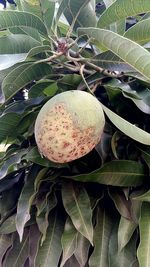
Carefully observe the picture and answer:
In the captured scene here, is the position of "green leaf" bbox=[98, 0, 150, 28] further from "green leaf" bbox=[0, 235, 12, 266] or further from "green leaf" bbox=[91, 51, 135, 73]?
→ "green leaf" bbox=[0, 235, 12, 266]

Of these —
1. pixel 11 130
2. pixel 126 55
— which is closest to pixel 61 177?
pixel 11 130

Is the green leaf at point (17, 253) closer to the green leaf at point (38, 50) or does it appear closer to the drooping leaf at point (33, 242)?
the drooping leaf at point (33, 242)

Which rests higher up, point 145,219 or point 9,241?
point 145,219

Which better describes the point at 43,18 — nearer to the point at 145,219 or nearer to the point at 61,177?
the point at 61,177

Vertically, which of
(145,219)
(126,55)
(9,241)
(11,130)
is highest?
(126,55)

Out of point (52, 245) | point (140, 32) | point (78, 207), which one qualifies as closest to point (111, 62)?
point (140, 32)

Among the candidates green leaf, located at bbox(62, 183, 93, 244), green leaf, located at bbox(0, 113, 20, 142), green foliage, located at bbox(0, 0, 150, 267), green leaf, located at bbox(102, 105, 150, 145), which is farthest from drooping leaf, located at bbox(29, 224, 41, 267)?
green leaf, located at bbox(102, 105, 150, 145)

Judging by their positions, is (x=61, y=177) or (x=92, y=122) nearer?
(x=92, y=122)
